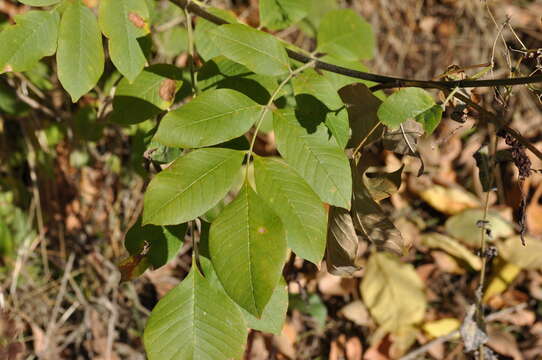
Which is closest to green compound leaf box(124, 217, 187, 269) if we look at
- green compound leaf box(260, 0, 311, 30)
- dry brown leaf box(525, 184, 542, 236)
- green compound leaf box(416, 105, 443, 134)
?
green compound leaf box(416, 105, 443, 134)

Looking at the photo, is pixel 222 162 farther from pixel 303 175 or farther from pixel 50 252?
pixel 50 252

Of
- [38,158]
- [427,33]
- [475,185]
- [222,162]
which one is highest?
[427,33]

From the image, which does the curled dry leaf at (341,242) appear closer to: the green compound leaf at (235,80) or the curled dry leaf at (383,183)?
the curled dry leaf at (383,183)

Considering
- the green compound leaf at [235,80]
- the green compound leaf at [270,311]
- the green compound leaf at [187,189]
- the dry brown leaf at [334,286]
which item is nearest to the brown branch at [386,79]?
the green compound leaf at [235,80]

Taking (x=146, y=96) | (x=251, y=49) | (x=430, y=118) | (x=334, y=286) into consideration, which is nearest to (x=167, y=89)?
(x=146, y=96)

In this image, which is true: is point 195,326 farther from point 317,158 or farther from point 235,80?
point 235,80

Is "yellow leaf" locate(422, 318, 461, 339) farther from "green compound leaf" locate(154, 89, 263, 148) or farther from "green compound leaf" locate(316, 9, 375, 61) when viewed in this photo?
"green compound leaf" locate(154, 89, 263, 148)

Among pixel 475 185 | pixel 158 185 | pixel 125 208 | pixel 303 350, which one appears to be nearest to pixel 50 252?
pixel 125 208
